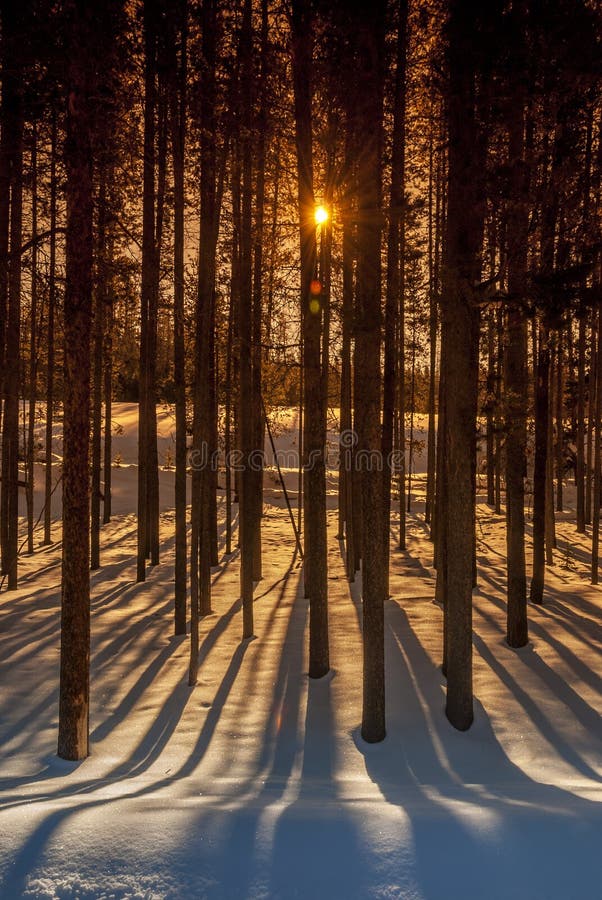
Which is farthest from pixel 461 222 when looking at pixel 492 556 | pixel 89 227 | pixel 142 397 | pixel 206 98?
pixel 492 556

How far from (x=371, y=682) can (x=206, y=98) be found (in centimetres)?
784

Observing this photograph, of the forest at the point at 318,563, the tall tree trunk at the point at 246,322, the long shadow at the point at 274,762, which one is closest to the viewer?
the long shadow at the point at 274,762

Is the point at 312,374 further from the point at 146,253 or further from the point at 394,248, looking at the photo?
the point at 394,248

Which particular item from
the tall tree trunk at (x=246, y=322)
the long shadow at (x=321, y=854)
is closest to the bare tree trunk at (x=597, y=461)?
the tall tree trunk at (x=246, y=322)

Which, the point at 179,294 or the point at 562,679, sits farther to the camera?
the point at 179,294

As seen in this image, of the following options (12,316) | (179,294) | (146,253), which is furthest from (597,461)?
(12,316)

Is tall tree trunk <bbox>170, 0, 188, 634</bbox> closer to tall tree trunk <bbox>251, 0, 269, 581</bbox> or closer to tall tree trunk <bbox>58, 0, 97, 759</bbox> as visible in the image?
tall tree trunk <bbox>251, 0, 269, 581</bbox>

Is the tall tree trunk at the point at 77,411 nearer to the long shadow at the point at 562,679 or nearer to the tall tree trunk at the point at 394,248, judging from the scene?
the tall tree trunk at the point at 394,248

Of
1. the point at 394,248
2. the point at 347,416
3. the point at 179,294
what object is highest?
the point at 394,248

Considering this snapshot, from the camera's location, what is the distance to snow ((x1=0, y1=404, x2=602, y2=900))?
330 centimetres

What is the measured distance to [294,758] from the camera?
6.29 meters

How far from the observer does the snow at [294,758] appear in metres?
3.30

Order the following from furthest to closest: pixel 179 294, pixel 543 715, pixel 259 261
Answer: pixel 259 261 → pixel 179 294 → pixel 543 715

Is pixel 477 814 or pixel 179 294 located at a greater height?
pixel 179 294
